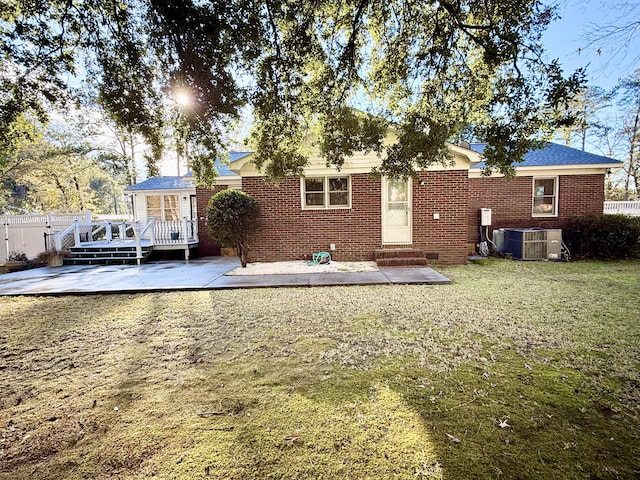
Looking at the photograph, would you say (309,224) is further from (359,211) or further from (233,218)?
(233,218)

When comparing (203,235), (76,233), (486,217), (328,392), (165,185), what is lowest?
(328,392)

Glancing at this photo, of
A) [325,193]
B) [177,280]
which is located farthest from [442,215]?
[177,280]

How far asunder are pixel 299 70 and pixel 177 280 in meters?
5.73

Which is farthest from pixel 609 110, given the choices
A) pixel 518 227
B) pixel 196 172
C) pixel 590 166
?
pixel 196 172

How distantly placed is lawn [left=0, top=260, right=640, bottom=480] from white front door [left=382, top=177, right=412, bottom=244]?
4465mm

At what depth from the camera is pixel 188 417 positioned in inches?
94.3

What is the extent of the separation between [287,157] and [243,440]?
4.74 metres

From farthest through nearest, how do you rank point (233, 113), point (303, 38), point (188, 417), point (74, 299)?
point (74, 299)
point (233, 113)
point (303, 38)
point (188, 417)

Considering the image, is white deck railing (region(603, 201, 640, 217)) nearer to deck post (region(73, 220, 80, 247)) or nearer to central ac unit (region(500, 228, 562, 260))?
central ac unit (region(500, 228, 562, 260))

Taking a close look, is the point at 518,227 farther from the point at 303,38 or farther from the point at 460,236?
the point at 303,38

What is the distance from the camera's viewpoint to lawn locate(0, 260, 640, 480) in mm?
1938

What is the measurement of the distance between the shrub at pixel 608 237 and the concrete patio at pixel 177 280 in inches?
241

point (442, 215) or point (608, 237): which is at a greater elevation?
point (442, 215)

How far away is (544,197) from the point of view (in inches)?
442
